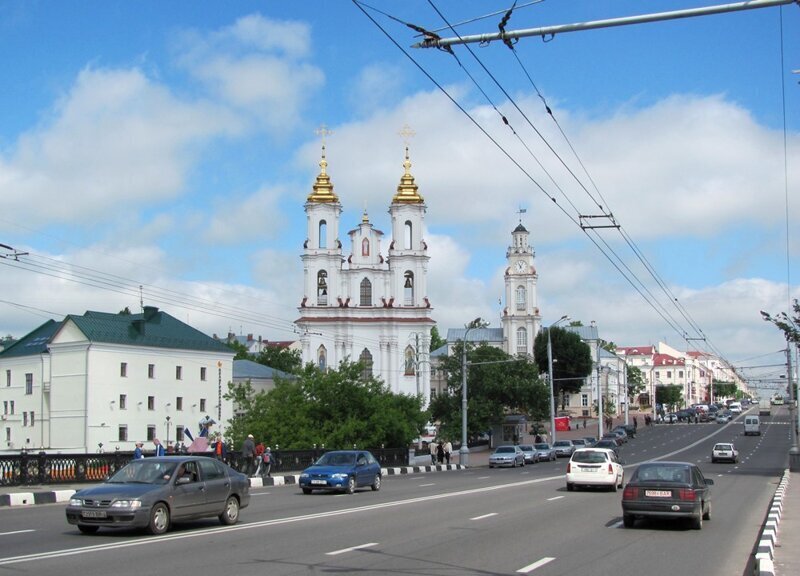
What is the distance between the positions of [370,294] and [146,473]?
87885 mm

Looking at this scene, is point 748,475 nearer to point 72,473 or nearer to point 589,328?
point 72,473

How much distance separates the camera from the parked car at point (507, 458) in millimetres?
57969

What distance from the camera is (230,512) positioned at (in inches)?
720

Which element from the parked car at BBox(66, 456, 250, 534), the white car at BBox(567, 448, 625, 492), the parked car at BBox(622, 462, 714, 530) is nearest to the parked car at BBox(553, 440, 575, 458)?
the white car at BBox(567, 448, 625, 492)

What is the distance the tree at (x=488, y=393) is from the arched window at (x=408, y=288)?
1485cm

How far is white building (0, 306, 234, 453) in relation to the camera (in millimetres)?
65188

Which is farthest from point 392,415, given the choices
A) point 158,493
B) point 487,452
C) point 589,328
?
point 589,328

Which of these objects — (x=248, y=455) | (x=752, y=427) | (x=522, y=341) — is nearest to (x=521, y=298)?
(x=522, y=341)

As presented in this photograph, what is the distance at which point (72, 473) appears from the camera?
30.0 meters

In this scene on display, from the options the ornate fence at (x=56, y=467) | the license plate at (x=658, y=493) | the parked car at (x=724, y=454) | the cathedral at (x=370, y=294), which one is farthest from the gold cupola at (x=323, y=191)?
the license plate at (x=658, y=493)

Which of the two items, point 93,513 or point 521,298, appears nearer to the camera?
point 93,513

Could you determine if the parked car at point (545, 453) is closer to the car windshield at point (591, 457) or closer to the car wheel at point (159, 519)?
the car windshield at point (591, 457)

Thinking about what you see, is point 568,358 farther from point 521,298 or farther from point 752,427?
point 752,427

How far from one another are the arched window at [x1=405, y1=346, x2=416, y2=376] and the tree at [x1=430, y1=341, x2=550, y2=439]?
10.6m
